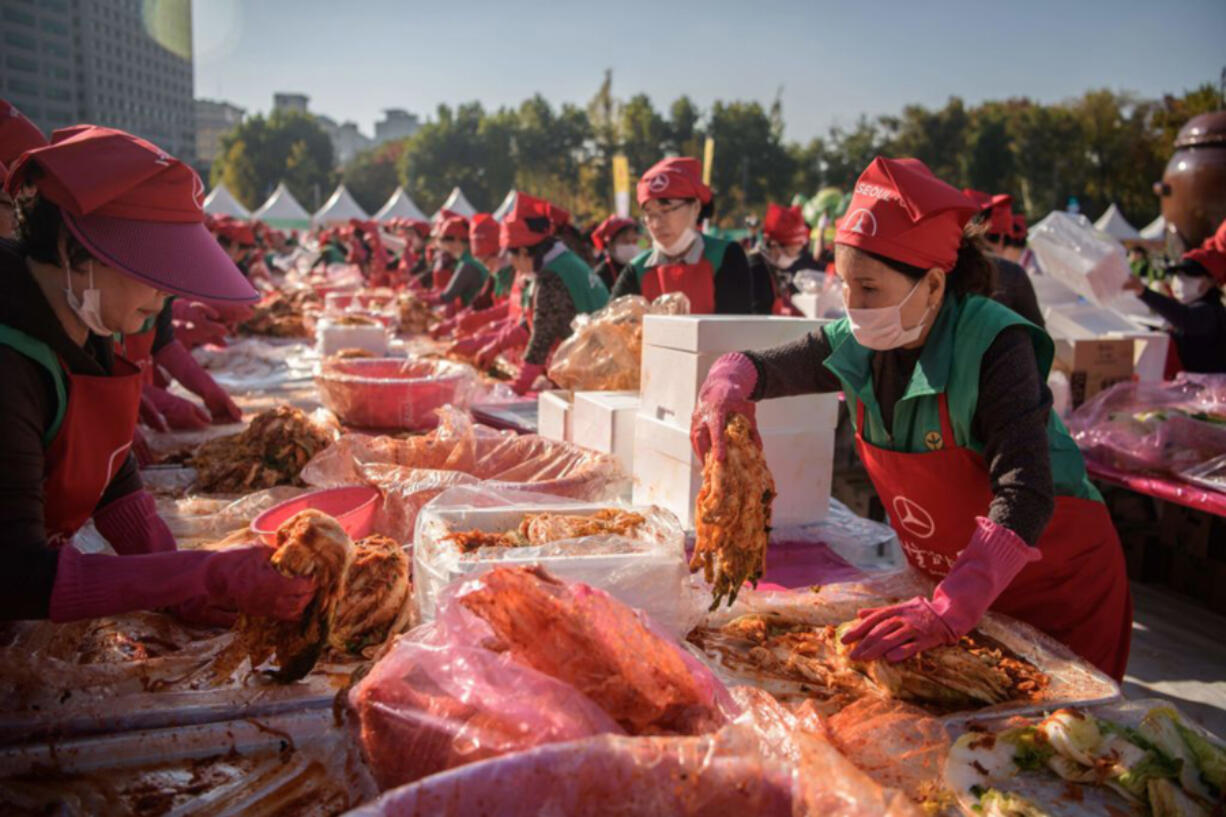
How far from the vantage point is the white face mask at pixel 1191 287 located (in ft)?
17.8

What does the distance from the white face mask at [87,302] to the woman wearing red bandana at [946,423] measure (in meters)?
1.28

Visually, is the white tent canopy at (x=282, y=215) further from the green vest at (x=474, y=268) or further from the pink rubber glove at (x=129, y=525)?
the pink rubber glove at (x=129, y=525)

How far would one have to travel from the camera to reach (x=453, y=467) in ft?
9.12

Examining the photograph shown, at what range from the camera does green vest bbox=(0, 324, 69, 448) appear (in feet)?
4.63

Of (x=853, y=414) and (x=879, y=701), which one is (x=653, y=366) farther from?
(x=879, y=701)

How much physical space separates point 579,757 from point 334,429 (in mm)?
2490

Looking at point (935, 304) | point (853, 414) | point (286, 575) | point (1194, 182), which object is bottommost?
point (286, 575)

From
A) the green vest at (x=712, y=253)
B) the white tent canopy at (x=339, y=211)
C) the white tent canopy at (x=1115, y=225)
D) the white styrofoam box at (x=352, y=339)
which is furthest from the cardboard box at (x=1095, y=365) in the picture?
the white tent canopy at (x=339, y=211)

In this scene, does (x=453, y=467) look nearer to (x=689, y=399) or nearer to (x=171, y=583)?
(x=689, y=399)

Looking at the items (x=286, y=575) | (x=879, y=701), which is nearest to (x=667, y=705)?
(x=879, y=701)

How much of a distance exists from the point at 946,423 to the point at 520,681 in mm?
1222

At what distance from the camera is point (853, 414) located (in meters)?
2.18

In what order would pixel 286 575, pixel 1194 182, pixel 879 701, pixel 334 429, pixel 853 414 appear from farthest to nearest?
pixel 1194 182
pixel 334 429
pixel 853 414
pixel 879 701
pixel 286 575

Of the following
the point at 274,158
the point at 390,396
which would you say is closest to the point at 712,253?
the point at 390,396
